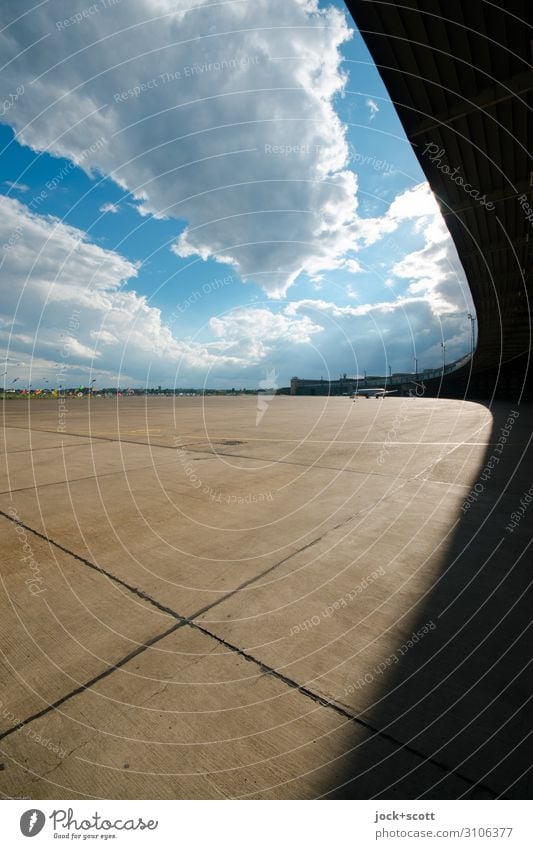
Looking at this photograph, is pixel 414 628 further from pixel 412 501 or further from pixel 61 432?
pixel 61 432

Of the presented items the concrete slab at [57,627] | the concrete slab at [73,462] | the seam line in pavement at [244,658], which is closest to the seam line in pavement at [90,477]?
the concrete slab at [73,462]

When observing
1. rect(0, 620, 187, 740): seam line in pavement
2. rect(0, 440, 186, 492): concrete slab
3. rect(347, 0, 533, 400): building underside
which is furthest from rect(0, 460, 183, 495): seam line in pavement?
rect(347, 0, 533, 400): building underside

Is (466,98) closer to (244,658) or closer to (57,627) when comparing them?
(244,658)

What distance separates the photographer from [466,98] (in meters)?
9.83

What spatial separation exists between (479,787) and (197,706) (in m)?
1.39

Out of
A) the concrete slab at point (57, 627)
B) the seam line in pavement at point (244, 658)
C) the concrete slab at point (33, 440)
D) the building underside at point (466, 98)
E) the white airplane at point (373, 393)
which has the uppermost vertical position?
the building underside at point (466, 98)

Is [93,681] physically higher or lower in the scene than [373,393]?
lower

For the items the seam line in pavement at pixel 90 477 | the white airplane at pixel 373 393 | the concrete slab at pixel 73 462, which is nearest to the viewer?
the seam line in pavement at pixel 90 477

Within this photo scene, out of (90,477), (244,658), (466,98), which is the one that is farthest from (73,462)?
(466,98)

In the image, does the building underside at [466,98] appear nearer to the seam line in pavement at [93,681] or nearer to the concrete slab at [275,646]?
the concrete slab at [275,646]

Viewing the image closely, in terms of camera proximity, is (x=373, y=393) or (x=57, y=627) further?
(x=373, y=393)

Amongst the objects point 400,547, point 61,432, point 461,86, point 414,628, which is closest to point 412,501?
point 400,547

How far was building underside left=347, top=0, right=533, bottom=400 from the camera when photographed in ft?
25.0

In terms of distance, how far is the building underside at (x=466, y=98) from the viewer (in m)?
7.61
